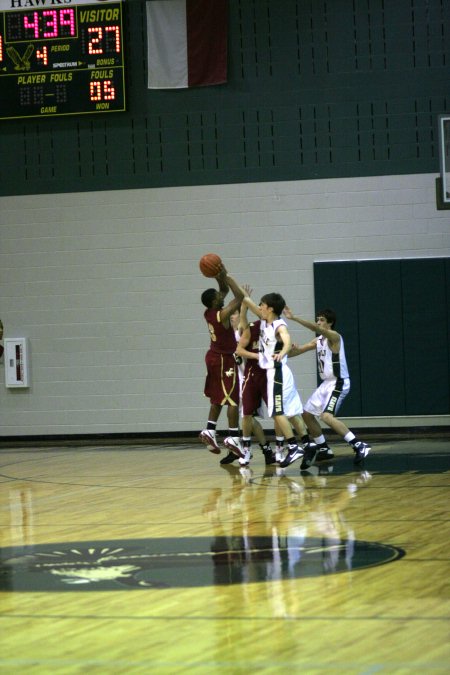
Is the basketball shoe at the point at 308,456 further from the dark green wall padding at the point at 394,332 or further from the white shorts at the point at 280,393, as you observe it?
the dark green wall padding at the point at 394,332

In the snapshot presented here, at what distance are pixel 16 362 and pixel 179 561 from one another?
9822mm

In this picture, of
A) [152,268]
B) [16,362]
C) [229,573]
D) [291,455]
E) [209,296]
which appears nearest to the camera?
[229,573]

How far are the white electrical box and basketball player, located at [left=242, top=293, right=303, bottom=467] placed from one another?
18.5 feet

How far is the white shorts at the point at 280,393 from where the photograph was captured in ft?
34.6

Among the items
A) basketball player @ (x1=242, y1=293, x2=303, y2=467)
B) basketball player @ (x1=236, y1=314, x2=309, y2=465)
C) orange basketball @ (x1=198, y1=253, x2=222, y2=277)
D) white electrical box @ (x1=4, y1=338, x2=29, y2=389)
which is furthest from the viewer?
white electrical box @ (x1=4, y1=338, x2=29, y2=389)

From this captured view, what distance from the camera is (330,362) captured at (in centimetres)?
1121

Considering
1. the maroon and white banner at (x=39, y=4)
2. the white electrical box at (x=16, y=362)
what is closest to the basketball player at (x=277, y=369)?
the white electrical box at (x=16, y=362)

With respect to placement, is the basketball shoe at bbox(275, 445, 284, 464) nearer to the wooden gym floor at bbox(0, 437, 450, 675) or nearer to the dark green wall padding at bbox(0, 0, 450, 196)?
the wooden gym floor at bbox(0, 437, 450, 675)

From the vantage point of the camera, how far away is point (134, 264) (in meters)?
15.3

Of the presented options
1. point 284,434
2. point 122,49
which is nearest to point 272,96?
point 122,49

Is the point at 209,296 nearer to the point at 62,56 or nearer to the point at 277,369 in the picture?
the point at 277,369

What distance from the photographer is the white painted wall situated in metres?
14.8

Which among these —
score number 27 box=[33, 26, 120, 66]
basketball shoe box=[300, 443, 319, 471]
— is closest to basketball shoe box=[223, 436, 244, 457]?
basketball shoe box=[300, 443, 319, 471]

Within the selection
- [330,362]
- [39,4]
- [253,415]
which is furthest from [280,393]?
[39,4]
